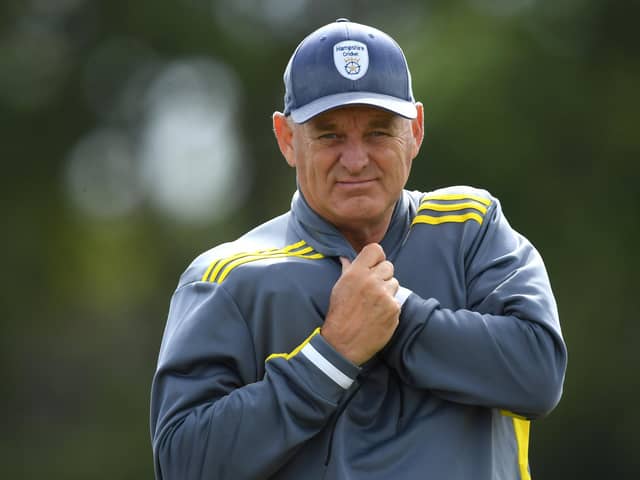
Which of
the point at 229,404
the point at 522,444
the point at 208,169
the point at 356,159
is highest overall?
the point at 356,159

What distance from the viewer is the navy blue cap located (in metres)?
3.39

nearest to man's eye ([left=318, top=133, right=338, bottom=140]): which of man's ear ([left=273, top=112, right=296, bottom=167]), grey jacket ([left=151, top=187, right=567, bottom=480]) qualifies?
man's ear ([left=273, top=112, right=296, bottom=167])

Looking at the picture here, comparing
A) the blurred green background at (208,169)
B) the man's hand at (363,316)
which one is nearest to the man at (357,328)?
the man's hand at (363,316)

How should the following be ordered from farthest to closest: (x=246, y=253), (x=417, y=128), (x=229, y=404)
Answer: (x=417, y=128) < (x=246, y=253) < (x=229, y=404)

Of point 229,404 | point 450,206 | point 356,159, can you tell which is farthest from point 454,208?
point 229,404

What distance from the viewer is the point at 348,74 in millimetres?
3400

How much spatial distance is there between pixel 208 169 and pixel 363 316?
1635cm

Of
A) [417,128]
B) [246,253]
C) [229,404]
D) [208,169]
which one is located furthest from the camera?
[208,169]

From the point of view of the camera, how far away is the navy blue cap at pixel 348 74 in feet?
11.1

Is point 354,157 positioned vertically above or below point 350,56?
below

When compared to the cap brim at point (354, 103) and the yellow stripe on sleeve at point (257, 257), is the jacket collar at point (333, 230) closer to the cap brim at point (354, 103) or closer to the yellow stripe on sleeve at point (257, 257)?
the yellow stripe on sleeve at point (257, 257)

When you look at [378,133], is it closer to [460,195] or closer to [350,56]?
[350,56]

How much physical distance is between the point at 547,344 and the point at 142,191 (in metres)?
16.6

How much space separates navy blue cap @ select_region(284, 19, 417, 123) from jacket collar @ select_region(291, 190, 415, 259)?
274 millimetres
